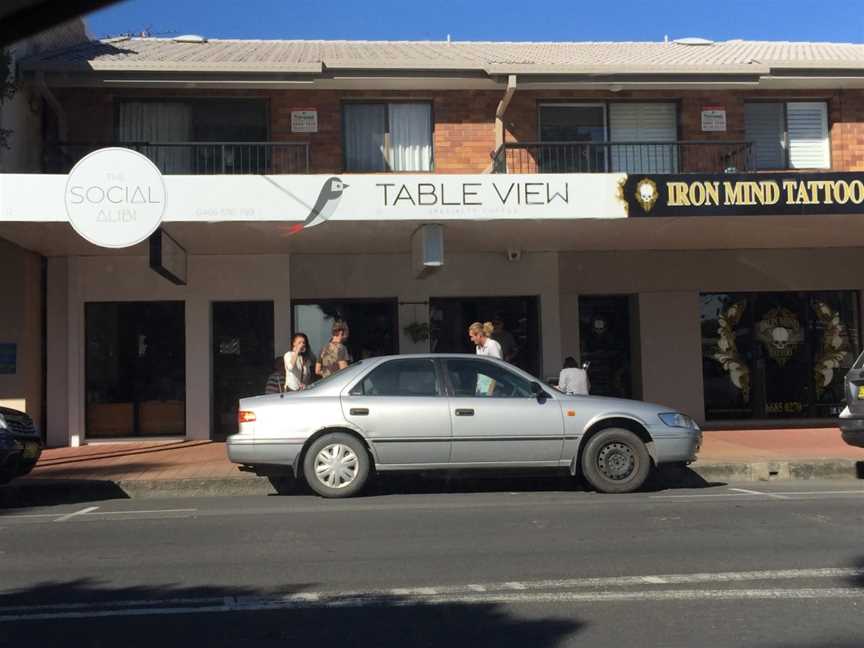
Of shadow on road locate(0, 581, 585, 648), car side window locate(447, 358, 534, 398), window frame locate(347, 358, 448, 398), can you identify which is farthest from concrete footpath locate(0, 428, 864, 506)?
shadow on road locate(0, 581, 585, 648)

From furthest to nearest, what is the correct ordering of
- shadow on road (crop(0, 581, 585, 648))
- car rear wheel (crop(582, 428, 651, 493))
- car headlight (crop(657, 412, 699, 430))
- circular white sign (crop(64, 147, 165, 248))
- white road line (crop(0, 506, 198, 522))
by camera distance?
1. circular white sign (crop(64, 147, 165, 248))
2. car headlight (crop(657, 412, 699, 430))
3. car rear wheel (crop(582, 428, 651, 493))
4. white road line (crop(0, 506, 198, 522))
5. shadow on road (crop(0, 581, 585, 648))

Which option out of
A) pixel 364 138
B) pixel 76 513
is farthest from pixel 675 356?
pixel 76 513

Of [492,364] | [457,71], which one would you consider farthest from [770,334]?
[492,364]

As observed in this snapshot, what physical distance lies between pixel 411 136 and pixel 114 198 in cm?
598

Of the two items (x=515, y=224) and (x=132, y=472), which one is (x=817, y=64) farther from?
(x=132, y=472)

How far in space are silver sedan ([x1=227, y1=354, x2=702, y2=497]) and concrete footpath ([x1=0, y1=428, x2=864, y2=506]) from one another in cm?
112

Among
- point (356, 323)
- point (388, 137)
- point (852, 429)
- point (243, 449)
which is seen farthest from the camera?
point (388, 137)

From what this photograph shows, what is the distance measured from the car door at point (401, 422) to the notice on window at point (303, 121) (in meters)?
7.22

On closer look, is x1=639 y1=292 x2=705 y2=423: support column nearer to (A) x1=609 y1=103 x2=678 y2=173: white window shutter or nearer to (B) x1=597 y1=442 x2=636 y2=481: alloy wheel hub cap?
(A) x1=609 y1=103 x2=678 y2=173: white window shutter

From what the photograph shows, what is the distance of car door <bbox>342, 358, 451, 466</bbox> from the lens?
9250 mm

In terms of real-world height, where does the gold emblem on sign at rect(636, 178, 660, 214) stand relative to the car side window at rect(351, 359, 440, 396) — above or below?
above

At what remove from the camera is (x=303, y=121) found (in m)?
15.3

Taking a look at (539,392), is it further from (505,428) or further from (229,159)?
(229,159)

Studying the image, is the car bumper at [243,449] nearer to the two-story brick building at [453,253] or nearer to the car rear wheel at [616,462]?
the car rear wheel at [616,462]
